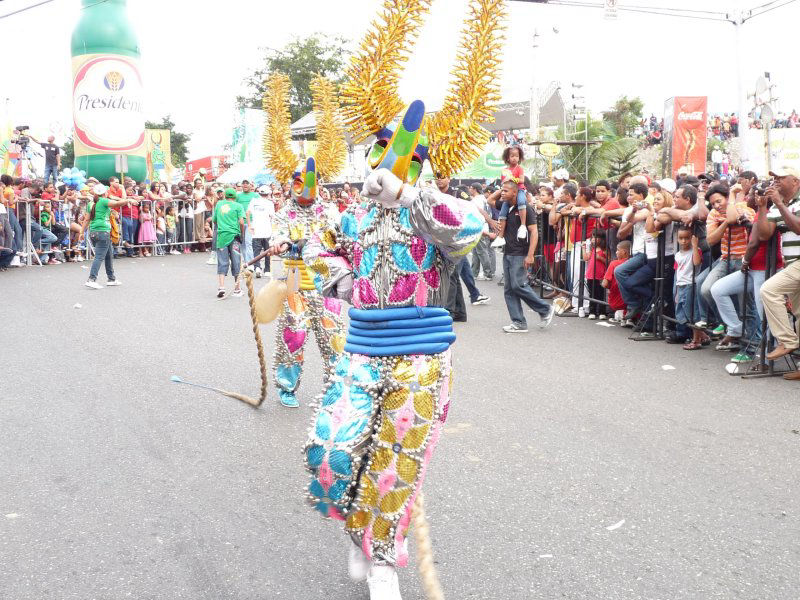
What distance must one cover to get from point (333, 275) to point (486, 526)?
1.53 meters

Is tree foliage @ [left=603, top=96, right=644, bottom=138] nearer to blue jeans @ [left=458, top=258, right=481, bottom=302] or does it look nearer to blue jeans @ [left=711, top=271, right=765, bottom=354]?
blue jeans @ [left=458, top=258, right=481, bottom=302]

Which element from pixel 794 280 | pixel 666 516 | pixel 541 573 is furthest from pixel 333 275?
pixel 794 280

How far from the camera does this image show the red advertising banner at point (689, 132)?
2291 centimetres

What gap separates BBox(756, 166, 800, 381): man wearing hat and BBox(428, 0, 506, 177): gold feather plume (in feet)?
15.2

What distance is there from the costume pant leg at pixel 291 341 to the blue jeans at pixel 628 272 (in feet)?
15.6

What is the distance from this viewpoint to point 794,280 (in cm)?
727

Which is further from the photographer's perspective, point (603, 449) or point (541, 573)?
point (603, 449)

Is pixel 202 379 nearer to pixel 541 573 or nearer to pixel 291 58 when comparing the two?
pixel 541 573

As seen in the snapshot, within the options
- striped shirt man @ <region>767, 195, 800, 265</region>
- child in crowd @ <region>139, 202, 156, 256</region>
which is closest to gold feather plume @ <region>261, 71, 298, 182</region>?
striped shirt man @ <region>767, 195, 800, 265</region>

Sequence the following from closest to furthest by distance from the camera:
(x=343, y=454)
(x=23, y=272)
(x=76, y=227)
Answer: (x=343, y=454), (x=23, y=272), (x=76, y=227)

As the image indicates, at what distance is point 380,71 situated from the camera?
339 centimetres

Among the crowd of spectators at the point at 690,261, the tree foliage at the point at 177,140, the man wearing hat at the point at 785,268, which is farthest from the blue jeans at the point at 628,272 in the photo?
the tree foliage at the point at 177,140

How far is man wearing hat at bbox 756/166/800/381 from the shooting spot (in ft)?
23.9

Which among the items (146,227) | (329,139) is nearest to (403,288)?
(329,139)
